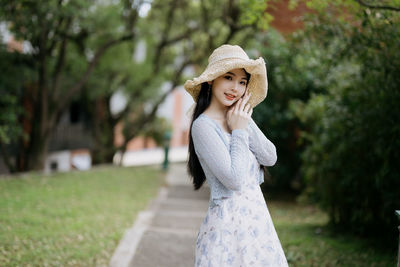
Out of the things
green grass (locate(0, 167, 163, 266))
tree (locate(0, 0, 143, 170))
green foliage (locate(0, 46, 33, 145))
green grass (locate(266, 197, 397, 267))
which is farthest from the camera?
green foliage (locate(0, 46, 33, 145))

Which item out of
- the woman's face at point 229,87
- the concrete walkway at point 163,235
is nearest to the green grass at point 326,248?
the concrete walkway at point 163,235

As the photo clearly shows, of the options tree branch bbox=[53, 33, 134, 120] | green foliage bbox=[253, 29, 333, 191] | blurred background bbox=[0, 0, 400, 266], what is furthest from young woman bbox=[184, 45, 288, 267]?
tree branch bbox=[53, 33, 134, 120]

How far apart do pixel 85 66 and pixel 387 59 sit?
9.73 metres

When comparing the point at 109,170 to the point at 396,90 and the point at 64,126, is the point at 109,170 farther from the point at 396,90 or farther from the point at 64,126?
the point at 396,90

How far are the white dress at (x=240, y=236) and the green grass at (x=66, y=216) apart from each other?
8.59 ft

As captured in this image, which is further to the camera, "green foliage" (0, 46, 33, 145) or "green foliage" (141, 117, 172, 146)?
"green foliage" (141, 117, 172, 146)

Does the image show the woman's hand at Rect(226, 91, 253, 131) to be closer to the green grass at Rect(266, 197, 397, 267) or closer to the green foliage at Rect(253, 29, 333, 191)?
the green grass at Rect(266, 197, 397, 267)

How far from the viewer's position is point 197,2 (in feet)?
48.0

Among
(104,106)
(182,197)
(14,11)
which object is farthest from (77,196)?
(104,106)

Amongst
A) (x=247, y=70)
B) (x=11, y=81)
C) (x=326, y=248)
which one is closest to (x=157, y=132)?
(x=11, y=81)

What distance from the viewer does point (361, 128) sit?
499 cm

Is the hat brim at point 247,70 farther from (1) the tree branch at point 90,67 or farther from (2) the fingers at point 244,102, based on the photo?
(1) the tree branch at point 90,67

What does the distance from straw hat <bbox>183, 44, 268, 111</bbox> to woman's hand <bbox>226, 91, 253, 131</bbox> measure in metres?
0.19

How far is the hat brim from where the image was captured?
91.3 inches
